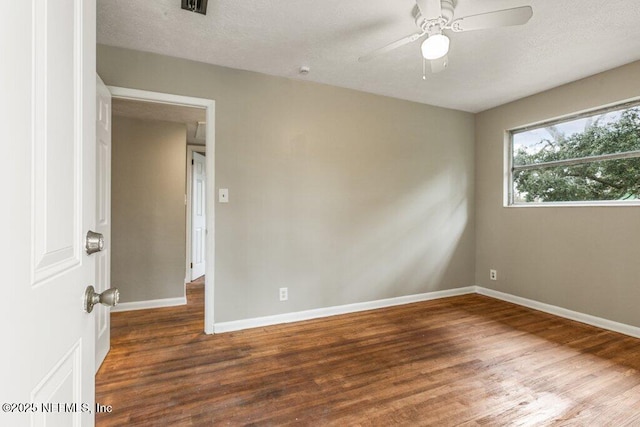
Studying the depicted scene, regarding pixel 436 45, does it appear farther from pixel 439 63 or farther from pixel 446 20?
pixel 439 63

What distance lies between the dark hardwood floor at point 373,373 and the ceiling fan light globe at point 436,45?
6.87 feet

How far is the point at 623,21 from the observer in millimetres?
2125

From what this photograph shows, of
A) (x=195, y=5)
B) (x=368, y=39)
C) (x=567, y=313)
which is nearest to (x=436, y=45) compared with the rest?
(x=368, y=39)

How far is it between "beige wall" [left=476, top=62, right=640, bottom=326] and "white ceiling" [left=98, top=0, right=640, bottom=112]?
0.25 meters

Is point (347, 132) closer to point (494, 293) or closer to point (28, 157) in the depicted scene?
point (494, 293)

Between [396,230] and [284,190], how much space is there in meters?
1.46

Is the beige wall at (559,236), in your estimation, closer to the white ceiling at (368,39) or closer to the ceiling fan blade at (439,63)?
the white ceiling at (368,39)

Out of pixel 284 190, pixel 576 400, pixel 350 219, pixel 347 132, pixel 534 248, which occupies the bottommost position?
pixel 576 400

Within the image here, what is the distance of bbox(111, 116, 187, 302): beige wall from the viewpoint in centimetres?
344

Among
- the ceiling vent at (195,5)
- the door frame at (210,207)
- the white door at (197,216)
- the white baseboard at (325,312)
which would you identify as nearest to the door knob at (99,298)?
the ceiling vent at (195,5)

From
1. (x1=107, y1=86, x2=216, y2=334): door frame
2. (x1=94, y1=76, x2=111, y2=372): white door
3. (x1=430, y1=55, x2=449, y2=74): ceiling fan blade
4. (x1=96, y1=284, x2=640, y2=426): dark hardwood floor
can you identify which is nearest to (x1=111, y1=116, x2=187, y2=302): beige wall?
(x1=96, y1=284, x2=640, y2=426): dark hardwood floor

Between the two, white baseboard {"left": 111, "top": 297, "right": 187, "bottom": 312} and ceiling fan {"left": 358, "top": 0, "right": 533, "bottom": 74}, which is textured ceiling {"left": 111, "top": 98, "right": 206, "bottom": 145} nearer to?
white baseboard {"left": 111, "top": 297, "right": 187, "bottom": 312}

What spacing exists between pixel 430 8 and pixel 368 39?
0.74 metres

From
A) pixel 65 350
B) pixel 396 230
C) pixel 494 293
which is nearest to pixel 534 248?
pixel 494 293
